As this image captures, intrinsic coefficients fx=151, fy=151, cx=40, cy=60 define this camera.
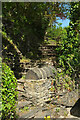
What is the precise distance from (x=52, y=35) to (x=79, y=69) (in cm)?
252

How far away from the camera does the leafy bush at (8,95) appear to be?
3.12 m

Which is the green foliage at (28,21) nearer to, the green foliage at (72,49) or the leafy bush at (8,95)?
the green foliage at (72,49)

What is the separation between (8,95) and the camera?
3244 millimetres

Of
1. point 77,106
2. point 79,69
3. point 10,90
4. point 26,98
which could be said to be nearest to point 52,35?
point 79,69

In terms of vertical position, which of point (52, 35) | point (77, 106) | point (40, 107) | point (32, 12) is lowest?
point (77, 106)

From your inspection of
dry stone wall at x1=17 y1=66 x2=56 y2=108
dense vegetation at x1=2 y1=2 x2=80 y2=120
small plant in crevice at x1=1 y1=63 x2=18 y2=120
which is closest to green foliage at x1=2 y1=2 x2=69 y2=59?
dense vegetation at x1=2 y1=2 x2=80 y2=120

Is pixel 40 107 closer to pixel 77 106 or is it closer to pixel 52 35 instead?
pixel 77 106

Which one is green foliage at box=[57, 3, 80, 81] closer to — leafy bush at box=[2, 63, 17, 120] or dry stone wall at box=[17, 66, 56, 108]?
dry stone wall at box=[17, 66, 56, 108]

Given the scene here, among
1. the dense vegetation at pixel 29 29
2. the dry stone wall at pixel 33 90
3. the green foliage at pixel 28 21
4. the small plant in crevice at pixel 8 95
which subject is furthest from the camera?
the green foliage at pixel 28 21

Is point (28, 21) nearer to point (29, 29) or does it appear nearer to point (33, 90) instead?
point (29, 29)

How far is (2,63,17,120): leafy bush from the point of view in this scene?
3.12 metres

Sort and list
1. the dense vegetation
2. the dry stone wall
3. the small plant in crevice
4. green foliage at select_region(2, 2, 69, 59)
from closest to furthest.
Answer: the small plant in crevice, the dry stone wall, the dense vegetation, green foliage at select_region(2, 2, 69, 59)

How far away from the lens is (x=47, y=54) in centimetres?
769

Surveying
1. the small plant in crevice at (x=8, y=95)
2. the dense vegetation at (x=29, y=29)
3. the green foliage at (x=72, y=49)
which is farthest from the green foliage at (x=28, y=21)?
the small plant in crevice at (x=8, y=95)
